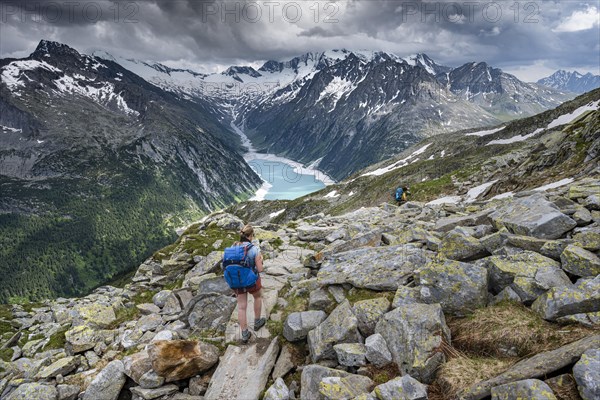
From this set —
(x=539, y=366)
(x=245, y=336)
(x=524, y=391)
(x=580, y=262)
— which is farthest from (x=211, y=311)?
(x=580, y=262)

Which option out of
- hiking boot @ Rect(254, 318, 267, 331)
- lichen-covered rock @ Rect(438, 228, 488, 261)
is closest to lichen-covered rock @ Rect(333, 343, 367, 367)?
hiking boot @ Rect(254, 318, 267, 331)

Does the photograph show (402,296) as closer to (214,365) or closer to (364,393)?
(364,393)

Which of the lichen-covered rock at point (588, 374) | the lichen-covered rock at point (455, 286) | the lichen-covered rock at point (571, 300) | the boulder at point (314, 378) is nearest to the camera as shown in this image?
the lichen-covered rock at point (588, 374)

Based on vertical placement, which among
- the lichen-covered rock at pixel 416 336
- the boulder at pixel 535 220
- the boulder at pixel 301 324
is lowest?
the boulder at pixel 301 324

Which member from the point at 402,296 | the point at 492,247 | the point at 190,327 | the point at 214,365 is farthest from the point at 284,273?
the point at 492,247

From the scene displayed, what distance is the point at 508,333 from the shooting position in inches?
291

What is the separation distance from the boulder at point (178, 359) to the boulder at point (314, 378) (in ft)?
11.1

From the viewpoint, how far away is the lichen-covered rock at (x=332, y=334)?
8885 millimetres

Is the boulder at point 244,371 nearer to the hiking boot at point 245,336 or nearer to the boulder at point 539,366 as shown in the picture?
the hiking boot at point 245,336

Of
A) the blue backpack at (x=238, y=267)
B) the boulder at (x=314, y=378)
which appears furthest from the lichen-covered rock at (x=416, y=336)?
the blue backpack at (x=238, y=267)

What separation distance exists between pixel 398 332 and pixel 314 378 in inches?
94.7

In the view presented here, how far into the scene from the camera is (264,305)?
13297 millimetres

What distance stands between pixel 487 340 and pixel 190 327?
1031 centimetres

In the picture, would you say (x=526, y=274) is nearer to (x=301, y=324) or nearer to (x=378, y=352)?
(x=378, y=352)
